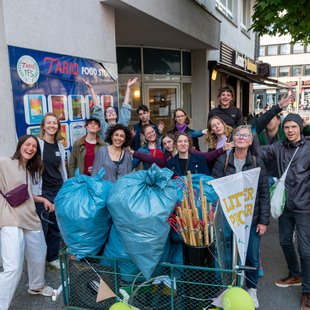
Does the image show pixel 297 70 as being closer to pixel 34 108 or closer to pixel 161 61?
pixel 161 61

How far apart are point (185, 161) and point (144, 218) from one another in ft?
5.36

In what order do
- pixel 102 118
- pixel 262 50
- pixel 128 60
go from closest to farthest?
pixel 102 118
pixel 128 60
pixel 262 50

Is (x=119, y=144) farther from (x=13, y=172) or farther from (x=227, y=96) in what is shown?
(x=227, y=96)

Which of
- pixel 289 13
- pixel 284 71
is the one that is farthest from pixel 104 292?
pixel 284 71

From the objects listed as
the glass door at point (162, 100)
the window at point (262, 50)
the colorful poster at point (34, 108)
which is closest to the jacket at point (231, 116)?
the colorful poster at point (34, 108)

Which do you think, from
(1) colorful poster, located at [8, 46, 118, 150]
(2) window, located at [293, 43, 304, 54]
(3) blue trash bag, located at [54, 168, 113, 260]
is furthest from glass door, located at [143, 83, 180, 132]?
(2) window, located at [293, 43, 304, 54]

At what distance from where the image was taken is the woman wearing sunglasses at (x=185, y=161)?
3486 mm

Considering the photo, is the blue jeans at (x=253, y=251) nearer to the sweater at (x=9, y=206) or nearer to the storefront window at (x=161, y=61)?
the sweater at (x=9, y=206)

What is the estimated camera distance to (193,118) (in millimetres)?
9930

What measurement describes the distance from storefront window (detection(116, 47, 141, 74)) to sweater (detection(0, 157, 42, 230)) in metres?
5.87

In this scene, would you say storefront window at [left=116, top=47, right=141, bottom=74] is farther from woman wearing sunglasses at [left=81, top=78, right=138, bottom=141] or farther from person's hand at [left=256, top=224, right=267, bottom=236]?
person's hand at [left=256, top=224, right=267, bottom=236]

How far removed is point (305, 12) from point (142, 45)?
423 cm

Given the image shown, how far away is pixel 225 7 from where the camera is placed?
35.3 feet

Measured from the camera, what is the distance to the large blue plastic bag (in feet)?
6.59
